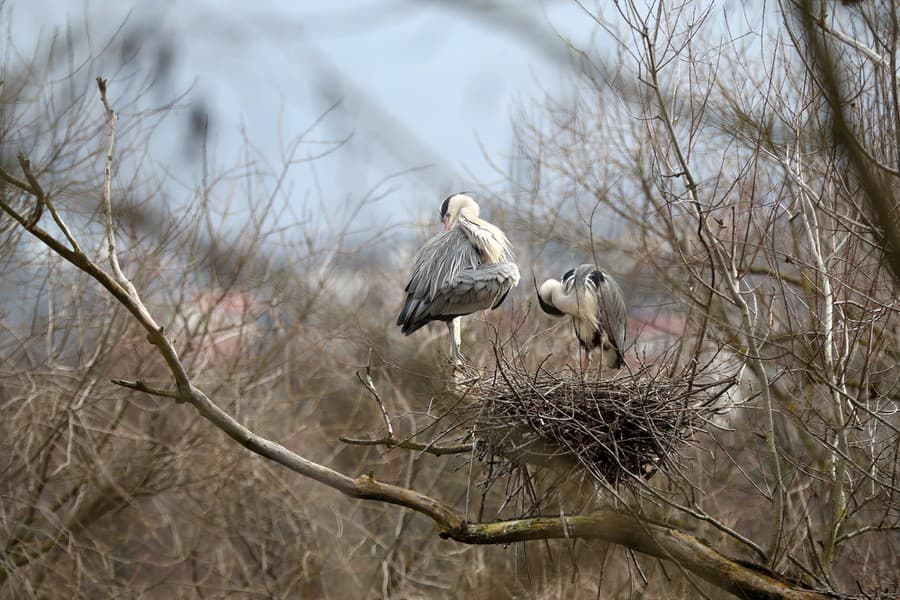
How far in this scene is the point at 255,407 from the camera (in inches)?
384

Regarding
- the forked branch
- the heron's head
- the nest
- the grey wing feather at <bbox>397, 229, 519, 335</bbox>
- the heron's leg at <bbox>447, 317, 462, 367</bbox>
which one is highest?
the heron's head

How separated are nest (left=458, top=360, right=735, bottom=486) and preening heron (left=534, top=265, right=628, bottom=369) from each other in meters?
1.28

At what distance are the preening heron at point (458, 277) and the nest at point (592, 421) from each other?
1.11 metres

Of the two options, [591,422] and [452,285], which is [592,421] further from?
[452,285]

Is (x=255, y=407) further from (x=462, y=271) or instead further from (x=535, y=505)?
(x=535, y=505)

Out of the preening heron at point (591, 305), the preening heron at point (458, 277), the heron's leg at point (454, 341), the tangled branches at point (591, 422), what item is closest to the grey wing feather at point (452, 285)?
the preening heron at point (458, 277)

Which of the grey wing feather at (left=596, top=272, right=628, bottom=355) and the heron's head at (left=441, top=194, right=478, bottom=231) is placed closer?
the grey wing feather at (left=596, top=272, right=628, bottom=355)

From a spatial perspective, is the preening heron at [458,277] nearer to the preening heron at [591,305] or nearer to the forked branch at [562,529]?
the preening heron at [591,305]

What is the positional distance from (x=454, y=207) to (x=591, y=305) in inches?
47.2

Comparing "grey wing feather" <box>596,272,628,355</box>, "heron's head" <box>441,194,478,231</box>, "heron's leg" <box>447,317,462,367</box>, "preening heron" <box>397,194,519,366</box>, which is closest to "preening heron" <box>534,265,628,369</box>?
"grey wing feather" <box>596,272,628,355</box>

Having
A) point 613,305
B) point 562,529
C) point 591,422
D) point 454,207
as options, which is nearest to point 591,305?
point 613,305

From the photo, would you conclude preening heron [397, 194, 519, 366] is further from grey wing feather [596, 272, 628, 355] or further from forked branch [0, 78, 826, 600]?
forked branch [0, 78, 826, 600]

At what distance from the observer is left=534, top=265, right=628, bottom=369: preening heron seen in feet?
18.8

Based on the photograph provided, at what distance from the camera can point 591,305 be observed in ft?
19.0
